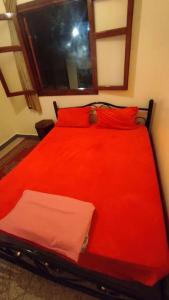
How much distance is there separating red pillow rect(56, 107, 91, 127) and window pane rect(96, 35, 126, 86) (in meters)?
0.47

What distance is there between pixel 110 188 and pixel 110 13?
192 centimetres

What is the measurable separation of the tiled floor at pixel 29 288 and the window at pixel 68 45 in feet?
7.32

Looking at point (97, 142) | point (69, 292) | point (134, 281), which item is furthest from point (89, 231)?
point (97, 142)

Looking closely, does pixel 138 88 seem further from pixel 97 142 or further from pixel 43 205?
pixel 43 205

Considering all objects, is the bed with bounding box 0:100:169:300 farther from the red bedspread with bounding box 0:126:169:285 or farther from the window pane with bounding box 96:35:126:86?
the window pane with bounding box 96:35:126:86

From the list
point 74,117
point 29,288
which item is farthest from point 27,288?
point 74,117

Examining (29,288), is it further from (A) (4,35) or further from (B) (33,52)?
(A) (4,35)

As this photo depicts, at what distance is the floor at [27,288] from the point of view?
1165mm

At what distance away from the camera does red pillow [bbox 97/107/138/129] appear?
6.82ft

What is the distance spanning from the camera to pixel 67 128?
2.40 metres

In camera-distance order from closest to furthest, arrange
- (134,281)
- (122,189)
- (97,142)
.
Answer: (134,281)
(122,189)
(97,142)

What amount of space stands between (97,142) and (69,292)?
1.42 metres

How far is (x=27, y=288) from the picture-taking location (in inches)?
48.4

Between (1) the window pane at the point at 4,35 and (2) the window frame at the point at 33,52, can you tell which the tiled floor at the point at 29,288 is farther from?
(1) the window pane at the point at 4,35
